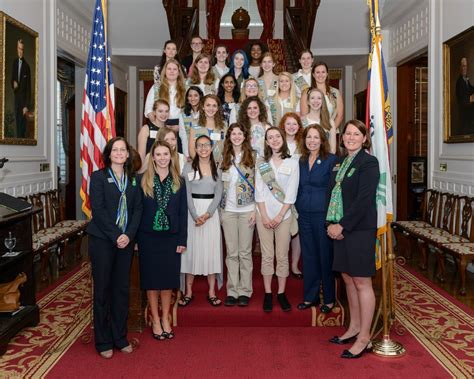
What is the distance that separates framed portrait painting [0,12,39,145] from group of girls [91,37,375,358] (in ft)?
7.38

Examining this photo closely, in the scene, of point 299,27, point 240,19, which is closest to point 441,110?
point 299,27

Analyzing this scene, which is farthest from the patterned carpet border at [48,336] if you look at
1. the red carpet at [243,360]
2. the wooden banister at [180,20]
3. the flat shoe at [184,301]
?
the wooden banister at [180,20]

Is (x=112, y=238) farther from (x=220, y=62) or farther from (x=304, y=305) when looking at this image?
(x=220, y=62)

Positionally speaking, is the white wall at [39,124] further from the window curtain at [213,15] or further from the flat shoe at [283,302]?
the flat shoe at [283,302]

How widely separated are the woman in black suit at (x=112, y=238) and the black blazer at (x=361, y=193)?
64.3 inches

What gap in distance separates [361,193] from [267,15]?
26.7ft

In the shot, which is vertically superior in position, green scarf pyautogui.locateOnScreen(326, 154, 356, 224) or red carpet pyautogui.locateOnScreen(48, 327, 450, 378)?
green scarf pyautogui.locateOnScreen(326, 154, 356, 224)

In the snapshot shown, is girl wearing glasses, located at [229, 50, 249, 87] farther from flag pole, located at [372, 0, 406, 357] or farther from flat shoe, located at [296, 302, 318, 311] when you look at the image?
flat shoe, located at [296, 302, 318, 311]

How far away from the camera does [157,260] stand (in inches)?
165

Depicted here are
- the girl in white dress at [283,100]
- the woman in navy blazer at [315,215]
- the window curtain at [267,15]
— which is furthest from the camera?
the window curtain at [267,15]

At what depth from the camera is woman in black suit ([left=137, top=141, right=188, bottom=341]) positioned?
13.5 feet

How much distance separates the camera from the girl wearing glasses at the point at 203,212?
4.62 meters

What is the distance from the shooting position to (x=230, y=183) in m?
4.68

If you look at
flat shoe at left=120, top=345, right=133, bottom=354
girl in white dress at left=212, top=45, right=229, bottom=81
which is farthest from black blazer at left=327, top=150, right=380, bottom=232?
girl in white dress at left=212, top=45, right=229, bottom=81
